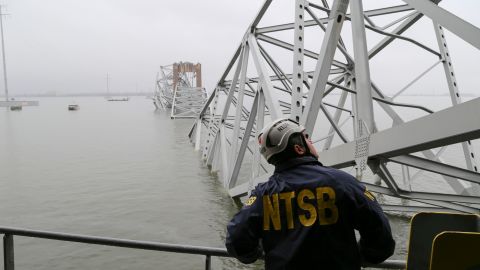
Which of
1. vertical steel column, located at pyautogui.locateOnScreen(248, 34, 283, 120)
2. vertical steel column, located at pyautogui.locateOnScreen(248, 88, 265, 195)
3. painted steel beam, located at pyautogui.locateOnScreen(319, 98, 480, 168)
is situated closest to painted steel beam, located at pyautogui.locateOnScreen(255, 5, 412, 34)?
vertical steel column, located at pyautogui.locateOnScreen(248, 34, 283, 120)

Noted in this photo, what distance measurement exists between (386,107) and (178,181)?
11.2 meters

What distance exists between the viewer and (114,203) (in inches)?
594

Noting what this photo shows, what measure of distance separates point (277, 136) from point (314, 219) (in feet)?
1.63

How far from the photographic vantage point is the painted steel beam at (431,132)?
11.4ft

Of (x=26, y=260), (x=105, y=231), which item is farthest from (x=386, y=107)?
(x=26, y=260)

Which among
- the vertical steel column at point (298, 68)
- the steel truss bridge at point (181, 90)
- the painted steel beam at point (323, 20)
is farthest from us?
the steel truss bridge at point (181, 90)

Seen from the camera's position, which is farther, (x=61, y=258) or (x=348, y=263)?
(x=61, y=258)

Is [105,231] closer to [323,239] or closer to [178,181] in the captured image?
[178,181]

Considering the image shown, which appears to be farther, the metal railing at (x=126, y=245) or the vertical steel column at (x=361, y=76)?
the vertical steel column at (x=361, y=76)

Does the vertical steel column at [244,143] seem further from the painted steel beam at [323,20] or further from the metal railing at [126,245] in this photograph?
the metal railing at [126,245]

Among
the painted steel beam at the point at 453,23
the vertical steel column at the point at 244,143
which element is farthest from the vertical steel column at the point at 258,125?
the painted steel beam at the point at 453,23

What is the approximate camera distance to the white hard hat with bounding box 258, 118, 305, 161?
2.37m

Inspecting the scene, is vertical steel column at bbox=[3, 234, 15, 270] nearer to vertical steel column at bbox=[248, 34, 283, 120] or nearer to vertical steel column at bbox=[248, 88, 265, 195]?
vertical steel column at bbox=[248, 34, 283, 120]

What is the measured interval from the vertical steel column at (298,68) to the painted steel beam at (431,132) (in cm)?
261
